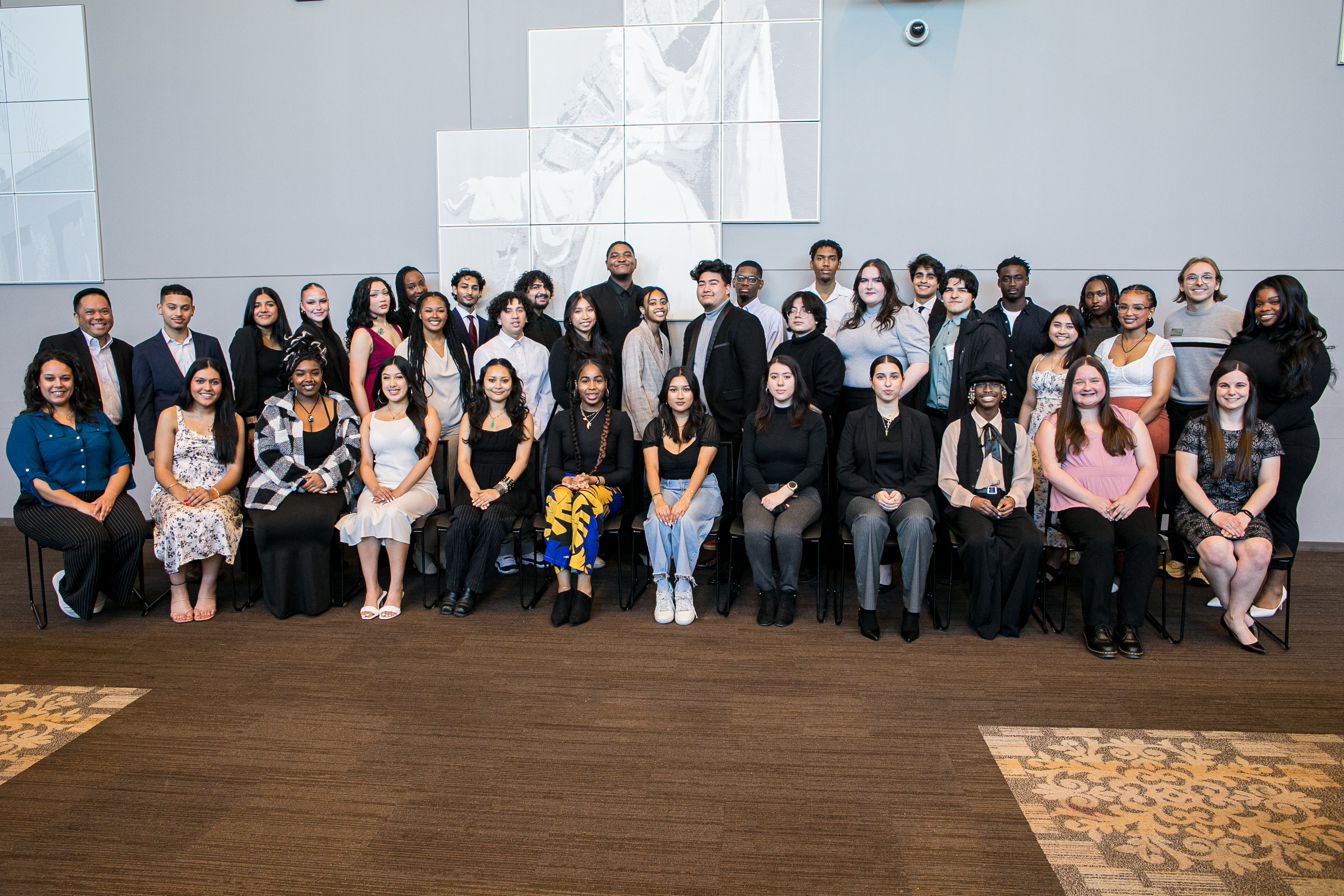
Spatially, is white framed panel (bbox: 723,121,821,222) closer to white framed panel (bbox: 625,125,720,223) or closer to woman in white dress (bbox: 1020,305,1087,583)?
white framed panel (bbox: 625,125,720,223)

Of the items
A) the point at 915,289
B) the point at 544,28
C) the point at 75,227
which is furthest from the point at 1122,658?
the point at 75,227

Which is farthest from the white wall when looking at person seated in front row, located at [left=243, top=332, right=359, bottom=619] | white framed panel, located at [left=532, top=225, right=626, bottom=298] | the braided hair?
person seated in front row, located at [left=243, top=332, right=359, bottom=619]

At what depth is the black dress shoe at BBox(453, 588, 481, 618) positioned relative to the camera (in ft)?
12.9

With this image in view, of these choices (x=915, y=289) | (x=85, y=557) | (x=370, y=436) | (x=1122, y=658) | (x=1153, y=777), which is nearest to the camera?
(x=1153, y=777)

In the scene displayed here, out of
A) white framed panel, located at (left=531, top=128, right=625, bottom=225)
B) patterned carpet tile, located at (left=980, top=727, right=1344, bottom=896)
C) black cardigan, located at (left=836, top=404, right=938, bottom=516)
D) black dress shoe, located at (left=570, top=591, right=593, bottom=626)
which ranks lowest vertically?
patterned carpet tile, located at (left=980, top=727, right=1344, bottom=896)

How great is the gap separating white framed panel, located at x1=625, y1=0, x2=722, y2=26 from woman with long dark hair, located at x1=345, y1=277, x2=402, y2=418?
2.53 meters

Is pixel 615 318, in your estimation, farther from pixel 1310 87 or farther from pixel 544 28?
pixel 1310 87

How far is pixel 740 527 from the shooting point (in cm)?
389

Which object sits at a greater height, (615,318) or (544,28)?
(544,28)

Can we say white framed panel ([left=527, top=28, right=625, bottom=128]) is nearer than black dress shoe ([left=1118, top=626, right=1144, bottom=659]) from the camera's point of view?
No

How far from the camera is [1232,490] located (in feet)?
12.0

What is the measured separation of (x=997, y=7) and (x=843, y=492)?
349 cm

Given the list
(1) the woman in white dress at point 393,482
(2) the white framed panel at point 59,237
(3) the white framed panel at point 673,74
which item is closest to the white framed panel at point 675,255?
(3) the white framed panel at point 673,74

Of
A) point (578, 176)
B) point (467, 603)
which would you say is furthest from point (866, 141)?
point (467, 603)
